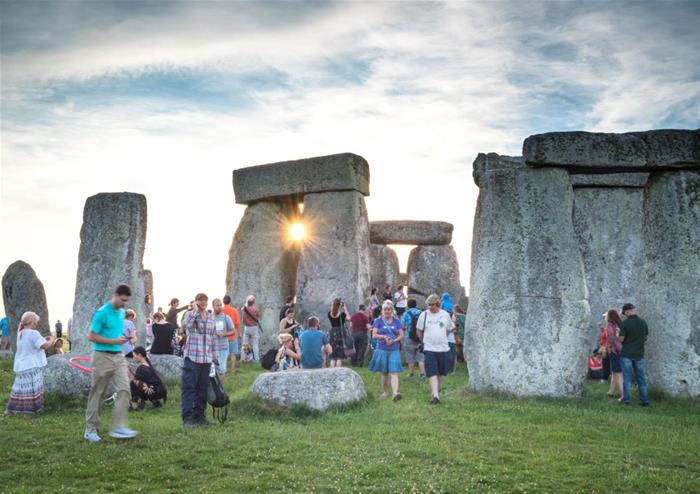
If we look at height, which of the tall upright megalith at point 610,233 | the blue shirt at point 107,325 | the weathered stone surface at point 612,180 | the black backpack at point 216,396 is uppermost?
the weathered stone surface at point 612,180

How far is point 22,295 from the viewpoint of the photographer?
20.0 metres

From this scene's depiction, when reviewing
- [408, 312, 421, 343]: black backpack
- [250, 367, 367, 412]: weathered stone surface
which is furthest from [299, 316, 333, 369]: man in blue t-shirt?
[408, 312, 421, 343]: black backpack

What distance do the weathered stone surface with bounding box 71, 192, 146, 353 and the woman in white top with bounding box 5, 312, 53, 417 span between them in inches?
156

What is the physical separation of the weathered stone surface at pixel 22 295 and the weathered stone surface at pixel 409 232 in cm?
1336

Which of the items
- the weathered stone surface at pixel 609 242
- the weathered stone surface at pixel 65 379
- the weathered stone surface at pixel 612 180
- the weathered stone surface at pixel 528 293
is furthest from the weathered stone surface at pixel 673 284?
the weathered stone surface at pixel 65 379

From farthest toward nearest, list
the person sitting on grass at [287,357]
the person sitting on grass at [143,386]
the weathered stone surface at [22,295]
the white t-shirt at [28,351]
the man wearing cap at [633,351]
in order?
the weathered stone surface at [22,295] → the person sitting on grass at [287,357] → the man wearing cap at [633,351] → the person sitting on grass at [143,386] → the white t-shirt at [28,351]

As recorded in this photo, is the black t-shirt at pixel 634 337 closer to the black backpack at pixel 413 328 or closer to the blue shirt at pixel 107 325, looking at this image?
the black backpack at pixel 413 328

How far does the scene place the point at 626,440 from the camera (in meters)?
9.41

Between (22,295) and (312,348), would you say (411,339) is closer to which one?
(312,348)

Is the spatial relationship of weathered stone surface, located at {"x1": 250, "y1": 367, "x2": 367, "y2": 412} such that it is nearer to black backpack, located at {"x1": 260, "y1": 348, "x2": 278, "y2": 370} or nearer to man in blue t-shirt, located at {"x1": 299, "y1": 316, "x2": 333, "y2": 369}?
man in blue t-shirt, located at {"x1": 299, "y1": 316, "x2": 333, "y2": 369}

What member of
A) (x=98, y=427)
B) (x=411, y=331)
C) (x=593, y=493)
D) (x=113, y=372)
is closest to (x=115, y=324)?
(x=113, y=372)

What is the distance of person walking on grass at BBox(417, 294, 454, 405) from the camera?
40.3ft

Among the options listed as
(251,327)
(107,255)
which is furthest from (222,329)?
(251,327)

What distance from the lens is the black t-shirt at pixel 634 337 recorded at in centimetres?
1245
